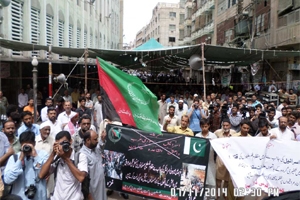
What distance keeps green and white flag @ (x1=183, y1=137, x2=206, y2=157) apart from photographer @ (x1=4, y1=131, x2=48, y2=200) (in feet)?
6.81

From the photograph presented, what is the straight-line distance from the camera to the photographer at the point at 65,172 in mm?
2885

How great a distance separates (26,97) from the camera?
10.4 metres

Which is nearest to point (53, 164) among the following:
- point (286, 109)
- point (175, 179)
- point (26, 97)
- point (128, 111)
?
point (128, 111)

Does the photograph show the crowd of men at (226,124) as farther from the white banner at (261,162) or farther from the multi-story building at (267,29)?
the multi-story building at (267,29)

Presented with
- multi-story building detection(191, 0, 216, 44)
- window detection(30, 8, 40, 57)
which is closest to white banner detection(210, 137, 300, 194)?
window detection(30, 8, 40, 57)

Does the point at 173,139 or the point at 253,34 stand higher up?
the point at 253,34

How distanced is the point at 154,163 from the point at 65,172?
67.9 inches

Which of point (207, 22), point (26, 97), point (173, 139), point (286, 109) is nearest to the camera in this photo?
point (173, 139)

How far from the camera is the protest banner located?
13.9ft

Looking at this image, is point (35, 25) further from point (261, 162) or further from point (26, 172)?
point (261, 162)

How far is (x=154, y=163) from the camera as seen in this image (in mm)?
4410

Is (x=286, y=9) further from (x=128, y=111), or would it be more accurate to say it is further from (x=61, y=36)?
(x=128, y=111)

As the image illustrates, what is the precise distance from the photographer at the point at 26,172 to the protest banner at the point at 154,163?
1623 millimetres

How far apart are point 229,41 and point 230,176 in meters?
23.0
